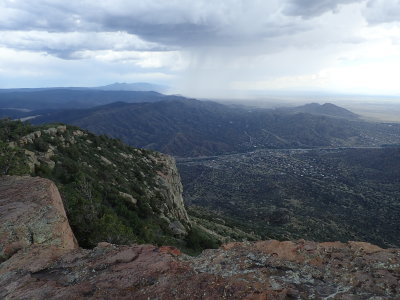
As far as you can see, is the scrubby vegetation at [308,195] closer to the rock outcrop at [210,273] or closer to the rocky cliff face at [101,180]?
the rocky cliff face at [101,180]

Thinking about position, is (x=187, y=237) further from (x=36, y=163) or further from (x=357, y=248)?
(x=357, y=248)

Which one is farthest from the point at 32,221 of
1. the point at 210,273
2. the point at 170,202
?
the point at 170,202

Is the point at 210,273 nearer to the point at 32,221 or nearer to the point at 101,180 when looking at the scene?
the point at 32,221

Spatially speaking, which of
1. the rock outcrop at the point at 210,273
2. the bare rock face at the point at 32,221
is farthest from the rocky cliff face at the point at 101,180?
the rock outcrop at the point at 210,273

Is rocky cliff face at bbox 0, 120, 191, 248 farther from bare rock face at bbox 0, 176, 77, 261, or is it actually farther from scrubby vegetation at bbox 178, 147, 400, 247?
scrubby vegetation at bbox 178, 147, 400, 247

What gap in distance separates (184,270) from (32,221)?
6.76 meters

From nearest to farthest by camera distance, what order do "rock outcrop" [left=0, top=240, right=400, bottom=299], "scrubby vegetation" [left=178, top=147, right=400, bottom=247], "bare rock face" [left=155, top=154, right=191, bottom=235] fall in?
1. "rock outcrop" [left=0, top=240, right=400, bottom=299]
2. "bare rock face" [left=155, top=154, right=191, bottom=235]
3. "scrubby vegetation" [left=178, top=147, right=400, bottom=247]

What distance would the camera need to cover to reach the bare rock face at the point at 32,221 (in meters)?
11.7

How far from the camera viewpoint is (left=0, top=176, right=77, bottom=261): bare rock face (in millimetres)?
11695

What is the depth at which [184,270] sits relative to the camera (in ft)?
30.6

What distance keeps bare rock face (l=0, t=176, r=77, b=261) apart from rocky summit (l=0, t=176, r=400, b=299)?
36 mm

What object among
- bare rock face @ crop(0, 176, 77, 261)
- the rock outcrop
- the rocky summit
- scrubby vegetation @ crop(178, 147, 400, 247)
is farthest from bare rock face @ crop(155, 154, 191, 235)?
the rock outcrop

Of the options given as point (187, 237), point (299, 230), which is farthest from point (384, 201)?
point (187, 237)

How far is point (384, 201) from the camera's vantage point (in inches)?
4131
